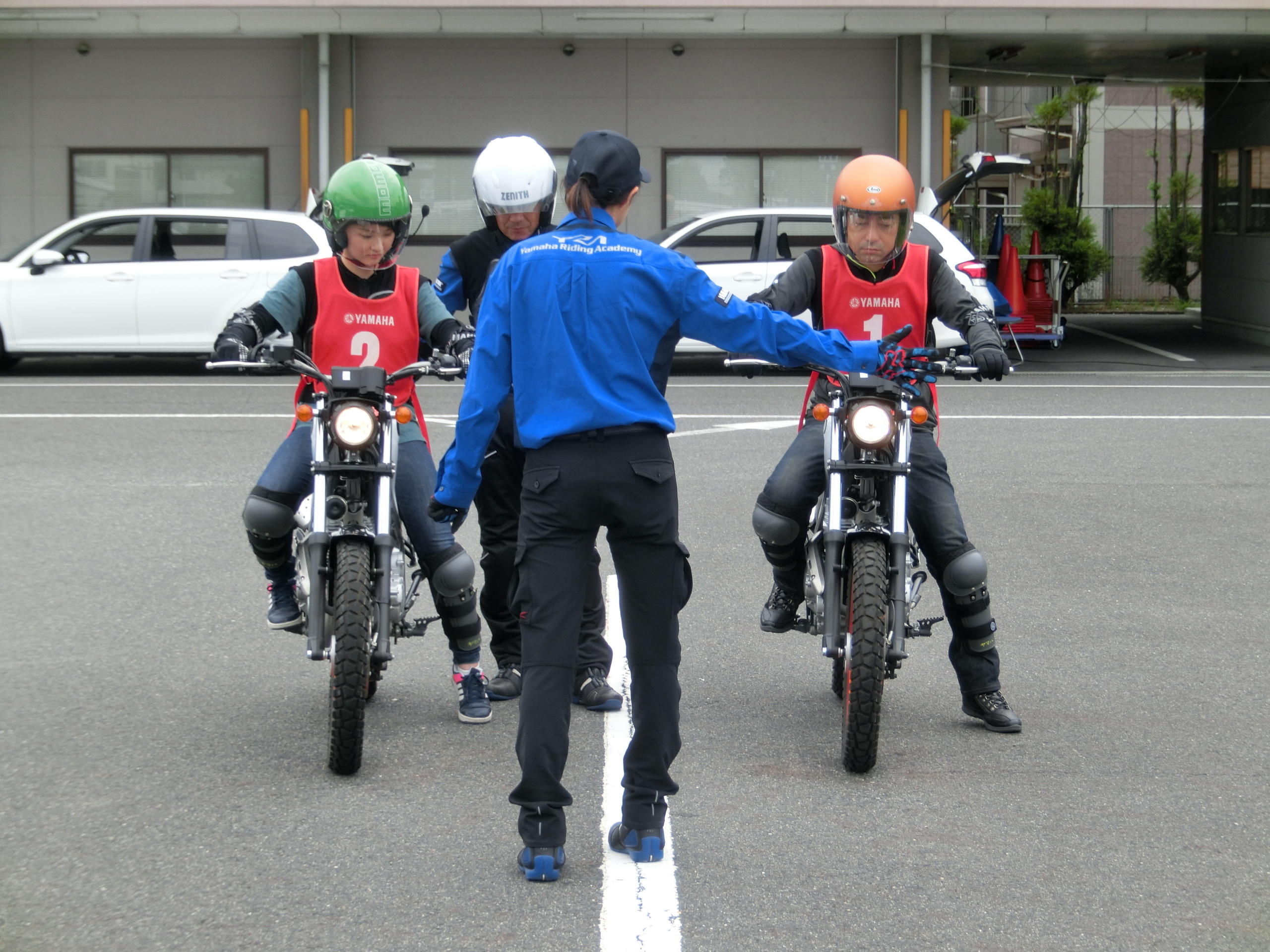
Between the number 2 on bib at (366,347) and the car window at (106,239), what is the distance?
37.4ft

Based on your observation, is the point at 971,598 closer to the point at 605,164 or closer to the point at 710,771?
the point at 710,771

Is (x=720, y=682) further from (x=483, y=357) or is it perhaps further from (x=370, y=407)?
(x=483, y=357)

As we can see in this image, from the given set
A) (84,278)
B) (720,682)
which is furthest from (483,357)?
(84,278)

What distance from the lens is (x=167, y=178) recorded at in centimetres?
2119

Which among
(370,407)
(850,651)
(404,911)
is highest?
(370,407)

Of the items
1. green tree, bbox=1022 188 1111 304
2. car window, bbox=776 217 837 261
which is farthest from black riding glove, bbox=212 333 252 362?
green tree, bbox=1022 188 1111 304

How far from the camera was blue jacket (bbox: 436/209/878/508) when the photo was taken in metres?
3.99

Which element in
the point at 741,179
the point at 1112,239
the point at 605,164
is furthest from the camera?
the point at 1112,239

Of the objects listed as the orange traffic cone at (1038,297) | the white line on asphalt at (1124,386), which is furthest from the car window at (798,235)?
the orange traffic cone at (1038,297)

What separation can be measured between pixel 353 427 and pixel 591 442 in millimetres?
1063

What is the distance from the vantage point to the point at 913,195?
17.0 ft

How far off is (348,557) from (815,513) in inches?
57.0

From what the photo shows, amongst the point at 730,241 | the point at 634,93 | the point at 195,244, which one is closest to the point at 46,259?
the point at 195,244

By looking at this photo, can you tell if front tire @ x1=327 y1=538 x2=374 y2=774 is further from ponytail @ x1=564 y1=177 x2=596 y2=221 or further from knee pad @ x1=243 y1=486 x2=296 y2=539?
ponytail @ x1=564 y1=177 x2=596 y2=221
